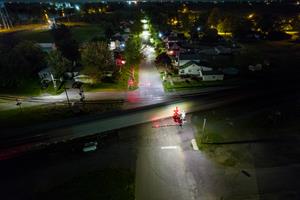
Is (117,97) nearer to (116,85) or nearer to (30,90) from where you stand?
(116,85)

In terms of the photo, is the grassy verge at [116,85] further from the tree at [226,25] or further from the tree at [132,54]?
the tree at [226,25]

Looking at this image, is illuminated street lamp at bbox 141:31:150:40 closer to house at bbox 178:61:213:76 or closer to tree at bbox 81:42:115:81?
house at bbox 178:61:213:76

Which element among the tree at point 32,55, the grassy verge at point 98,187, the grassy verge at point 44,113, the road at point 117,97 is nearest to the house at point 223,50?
the road at point 117,97

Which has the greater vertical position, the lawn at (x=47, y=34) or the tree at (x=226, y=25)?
the lawn at (x=47, y=34)

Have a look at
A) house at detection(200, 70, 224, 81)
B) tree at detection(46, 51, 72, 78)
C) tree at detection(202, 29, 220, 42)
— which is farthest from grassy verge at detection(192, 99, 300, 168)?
tree at detection(202, 29, 220, 42)

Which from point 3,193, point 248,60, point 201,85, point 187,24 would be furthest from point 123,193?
point 187,24

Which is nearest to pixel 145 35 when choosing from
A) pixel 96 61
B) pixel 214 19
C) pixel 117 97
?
pixel 214 19

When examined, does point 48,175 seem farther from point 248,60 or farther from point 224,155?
point 248,60
